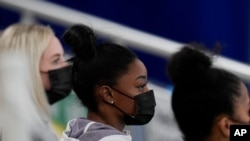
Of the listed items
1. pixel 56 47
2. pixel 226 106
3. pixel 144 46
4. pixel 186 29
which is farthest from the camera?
pixel 186 29

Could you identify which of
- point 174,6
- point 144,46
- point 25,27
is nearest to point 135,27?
point 174,6

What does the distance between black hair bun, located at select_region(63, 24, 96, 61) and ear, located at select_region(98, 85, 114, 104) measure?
0.41 ft

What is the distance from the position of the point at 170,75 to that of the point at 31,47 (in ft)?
3.34

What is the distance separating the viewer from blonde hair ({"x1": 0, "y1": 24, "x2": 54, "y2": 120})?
4.48 m

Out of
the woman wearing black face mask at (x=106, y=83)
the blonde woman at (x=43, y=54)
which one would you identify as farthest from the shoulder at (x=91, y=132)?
the blonde woman at (x=43, y=54)

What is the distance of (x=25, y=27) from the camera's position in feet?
15.8

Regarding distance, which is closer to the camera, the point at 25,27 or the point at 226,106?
the point at 226,106

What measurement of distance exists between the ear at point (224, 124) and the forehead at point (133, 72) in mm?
400

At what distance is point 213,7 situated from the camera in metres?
6.75

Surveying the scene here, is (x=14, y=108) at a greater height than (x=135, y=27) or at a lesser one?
lesser

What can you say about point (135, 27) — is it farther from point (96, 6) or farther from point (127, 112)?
point (127, 112)

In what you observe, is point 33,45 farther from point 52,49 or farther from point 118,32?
point 118,32

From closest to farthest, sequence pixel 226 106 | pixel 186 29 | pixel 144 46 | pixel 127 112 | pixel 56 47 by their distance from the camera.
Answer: pixel 226 106
pixel 127 112
pixel 56 47
pixel 144 46
pixel 186 29

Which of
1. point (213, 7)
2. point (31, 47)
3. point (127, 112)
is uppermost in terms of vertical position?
point (213, 7)
